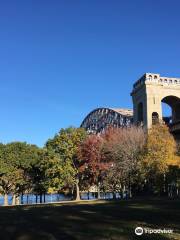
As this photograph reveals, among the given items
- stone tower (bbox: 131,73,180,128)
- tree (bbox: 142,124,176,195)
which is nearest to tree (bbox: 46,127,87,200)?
tree (bbox: 142,124,176,195)

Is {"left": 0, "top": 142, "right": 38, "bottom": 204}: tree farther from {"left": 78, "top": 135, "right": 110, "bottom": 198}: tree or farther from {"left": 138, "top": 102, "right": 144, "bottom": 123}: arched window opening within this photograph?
{"left": 138, "top": 102, "right": 144, "bottom": 123}: arched window opening

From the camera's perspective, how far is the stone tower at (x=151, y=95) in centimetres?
9356

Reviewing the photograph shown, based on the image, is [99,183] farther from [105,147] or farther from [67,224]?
[67,224]

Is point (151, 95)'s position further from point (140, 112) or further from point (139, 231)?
point (139, 231)

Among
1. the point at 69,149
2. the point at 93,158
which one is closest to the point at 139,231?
the point at 93,158

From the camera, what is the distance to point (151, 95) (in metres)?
94.7

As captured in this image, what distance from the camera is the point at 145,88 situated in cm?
9444

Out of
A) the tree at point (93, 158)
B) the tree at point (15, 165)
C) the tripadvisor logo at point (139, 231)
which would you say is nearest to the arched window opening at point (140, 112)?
the tree at point (93, 158)

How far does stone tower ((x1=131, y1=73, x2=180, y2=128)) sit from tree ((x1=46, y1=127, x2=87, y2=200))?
86.9 feet

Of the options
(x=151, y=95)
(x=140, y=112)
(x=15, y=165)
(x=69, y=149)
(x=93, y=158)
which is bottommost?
(x=15, y=165)

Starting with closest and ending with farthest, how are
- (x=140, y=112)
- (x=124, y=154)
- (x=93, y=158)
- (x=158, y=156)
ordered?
(x=158, y=156), (x=124, y=154), (x=93, y=158), (x=140, y=112)

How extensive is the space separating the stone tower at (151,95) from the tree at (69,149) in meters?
26.5

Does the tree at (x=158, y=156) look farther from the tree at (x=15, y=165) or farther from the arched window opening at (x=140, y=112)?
the arched window opening at (x=140, y=112)

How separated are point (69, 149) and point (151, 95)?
3380 centimetres
